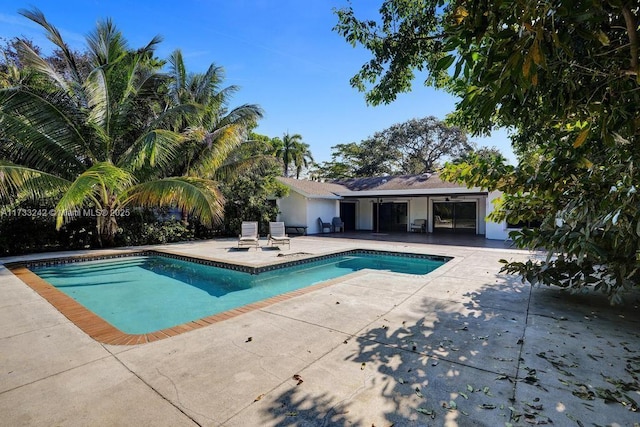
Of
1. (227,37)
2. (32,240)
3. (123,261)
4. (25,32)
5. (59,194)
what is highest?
(25,32)

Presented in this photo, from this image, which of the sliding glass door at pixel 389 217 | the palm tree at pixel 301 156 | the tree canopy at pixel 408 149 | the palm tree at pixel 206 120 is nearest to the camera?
the palm tree at pixel 206 120

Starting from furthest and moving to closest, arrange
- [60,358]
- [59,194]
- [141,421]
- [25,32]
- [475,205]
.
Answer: [475,205] < [25,32] < [59,194] < [60,358] < [141,421]

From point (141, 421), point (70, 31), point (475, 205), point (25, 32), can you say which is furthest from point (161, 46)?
point (475, 205)

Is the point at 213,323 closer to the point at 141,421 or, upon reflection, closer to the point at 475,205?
the point at 141,421

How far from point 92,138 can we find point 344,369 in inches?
467

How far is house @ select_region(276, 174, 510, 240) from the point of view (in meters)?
18.7

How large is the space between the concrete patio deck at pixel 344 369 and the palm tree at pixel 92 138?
5905 millimetres

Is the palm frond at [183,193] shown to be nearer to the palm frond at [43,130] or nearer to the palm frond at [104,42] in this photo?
the palm frond at [43,130]

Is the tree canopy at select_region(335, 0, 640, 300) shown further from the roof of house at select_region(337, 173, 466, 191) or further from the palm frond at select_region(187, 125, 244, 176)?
the roof of house at select_region(337, 173, 466, 191)

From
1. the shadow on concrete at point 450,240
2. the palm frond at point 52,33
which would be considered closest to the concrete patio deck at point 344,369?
the shadow on concrete at point 450,240

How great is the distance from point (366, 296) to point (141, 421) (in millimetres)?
3824

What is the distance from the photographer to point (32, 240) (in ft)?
35.5

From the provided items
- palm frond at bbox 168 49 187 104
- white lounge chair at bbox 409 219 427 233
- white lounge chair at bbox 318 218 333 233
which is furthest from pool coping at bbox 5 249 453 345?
white lounge chair at bbox 409 219 427 233

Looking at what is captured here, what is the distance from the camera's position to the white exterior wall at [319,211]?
19.4 meters
